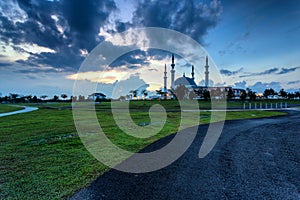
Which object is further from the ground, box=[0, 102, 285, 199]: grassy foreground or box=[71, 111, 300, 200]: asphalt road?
box=[71, 111, 300, 200]: asphalt road

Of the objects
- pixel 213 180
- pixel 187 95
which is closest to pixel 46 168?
pixel 213 180

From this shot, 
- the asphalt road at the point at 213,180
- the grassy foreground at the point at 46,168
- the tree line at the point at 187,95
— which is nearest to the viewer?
the asphalt road at the point at 213,180

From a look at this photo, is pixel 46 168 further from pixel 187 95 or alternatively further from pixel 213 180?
pixel 187 95

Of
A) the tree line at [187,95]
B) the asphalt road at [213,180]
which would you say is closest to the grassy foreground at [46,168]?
the asphalt road at [213,180]

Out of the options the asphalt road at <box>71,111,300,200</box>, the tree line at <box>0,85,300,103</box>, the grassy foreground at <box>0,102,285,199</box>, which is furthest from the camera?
the tree line at <box>0,85,300,103</box>

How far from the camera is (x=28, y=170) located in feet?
15.0

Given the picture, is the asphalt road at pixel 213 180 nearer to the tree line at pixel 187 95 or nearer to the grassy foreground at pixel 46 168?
the grassy foreground at pixel 46 168

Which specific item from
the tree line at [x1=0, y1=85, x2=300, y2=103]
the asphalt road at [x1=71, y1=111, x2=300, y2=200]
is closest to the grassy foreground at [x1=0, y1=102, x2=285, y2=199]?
the asphalt road at [x1=71, y1=111, x2=300, y2=200]

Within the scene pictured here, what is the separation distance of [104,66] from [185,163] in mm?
13221

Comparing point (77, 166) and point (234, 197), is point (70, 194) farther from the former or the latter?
point (234, 197)

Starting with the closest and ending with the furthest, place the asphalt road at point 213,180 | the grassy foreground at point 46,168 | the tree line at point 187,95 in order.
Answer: the asphalt road at point 213,180
the grassy foreground at point 46,168
the tree line at point 187,95

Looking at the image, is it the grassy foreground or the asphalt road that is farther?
the grassy foreground

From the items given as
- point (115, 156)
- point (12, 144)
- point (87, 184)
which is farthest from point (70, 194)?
point (12, 144)

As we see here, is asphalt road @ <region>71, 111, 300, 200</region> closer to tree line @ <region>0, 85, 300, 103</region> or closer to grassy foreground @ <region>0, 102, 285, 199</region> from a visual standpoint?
grassy foreground @ <region>0, 102, 285, 199</region>
